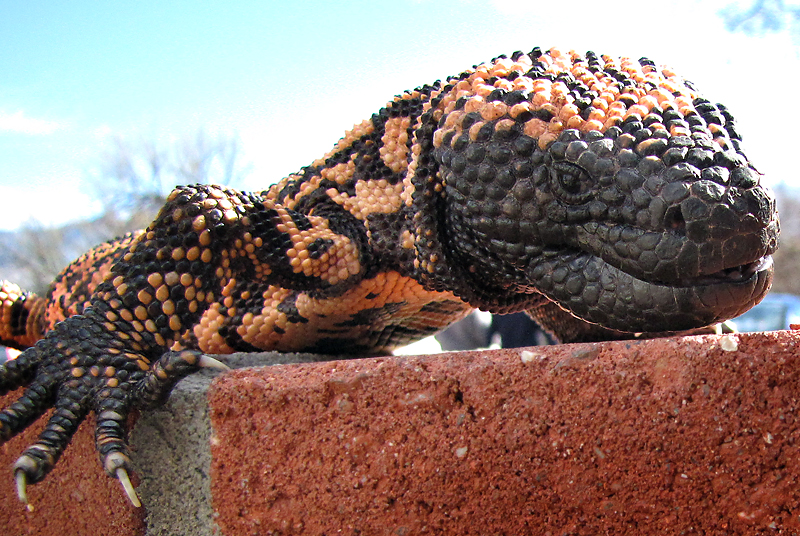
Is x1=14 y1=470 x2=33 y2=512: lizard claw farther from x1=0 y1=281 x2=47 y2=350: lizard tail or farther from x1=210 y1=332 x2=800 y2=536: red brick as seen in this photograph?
x1=0 y1=281 x2=47 y2=350: lizard tail

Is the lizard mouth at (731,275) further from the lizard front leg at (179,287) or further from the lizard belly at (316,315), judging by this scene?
the lizard front leg at (179,287)

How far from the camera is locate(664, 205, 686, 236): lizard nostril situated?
3.39 ft

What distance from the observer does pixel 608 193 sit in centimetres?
109

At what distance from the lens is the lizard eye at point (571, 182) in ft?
3.67

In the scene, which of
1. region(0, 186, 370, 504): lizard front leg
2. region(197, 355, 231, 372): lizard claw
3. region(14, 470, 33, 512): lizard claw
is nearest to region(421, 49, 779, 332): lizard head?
region(0, 186, 370, 504): lizard front leg

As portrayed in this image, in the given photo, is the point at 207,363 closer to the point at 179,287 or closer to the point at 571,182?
the point at 179,287

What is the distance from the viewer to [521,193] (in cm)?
119

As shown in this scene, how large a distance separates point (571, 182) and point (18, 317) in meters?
2.58

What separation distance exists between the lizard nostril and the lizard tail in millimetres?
2577

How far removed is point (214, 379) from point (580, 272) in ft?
2.50

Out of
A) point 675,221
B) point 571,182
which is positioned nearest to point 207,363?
point 571,182

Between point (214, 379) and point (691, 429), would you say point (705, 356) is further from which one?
point (214, 379)

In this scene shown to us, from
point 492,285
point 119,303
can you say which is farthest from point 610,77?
point 119,303

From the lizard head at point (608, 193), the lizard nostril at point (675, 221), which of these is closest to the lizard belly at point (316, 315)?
the lizard head at point (608, 193)
